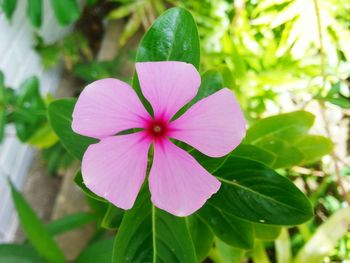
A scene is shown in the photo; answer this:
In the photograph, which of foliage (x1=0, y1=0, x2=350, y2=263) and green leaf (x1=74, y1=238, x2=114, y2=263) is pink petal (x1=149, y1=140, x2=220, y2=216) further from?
green leaf (x1=74, y1=238, x2=114, y2=263)

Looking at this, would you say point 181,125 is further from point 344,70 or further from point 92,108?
point 344,70

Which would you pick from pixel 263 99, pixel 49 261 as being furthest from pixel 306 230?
pixel 49 261

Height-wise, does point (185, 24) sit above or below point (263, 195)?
above

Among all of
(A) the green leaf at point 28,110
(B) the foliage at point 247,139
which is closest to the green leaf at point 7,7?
(B) the foliage at point 247,139

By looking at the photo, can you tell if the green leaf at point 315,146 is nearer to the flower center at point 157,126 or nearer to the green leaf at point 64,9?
the flower center at point 157,126

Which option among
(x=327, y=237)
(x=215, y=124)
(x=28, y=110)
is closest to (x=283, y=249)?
(x=327, y=237)

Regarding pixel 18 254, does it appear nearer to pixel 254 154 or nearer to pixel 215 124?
pixel 254 154
